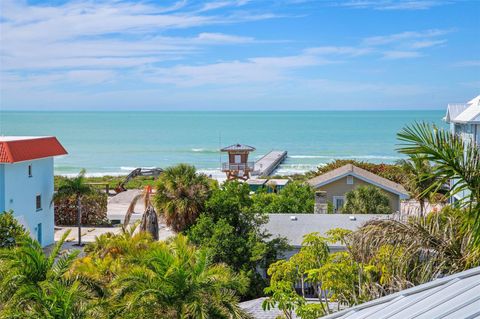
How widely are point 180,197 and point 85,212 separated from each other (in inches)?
742

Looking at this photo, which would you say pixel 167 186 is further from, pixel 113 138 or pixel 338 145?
pixel 113 138

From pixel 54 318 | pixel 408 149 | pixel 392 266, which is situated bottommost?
pixel 54 318

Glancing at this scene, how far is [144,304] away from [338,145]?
13433 cm

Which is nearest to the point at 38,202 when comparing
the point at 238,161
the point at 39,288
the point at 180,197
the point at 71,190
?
the point at 71,190

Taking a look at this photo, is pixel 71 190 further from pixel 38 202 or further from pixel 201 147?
pixel 201 147

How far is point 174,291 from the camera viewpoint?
→ 46.4ft

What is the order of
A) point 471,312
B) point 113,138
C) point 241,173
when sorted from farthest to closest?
point 113,138 → point 241,173 → point 471,312

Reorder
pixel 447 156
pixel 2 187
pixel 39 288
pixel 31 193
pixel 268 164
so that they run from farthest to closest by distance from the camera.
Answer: pixel 268 164 < pixel 31 193 < pixel 2 187 < pixel 39 288 < pixel 447 156

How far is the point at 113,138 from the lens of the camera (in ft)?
562

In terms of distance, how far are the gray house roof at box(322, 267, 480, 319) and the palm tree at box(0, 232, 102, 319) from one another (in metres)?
6.64

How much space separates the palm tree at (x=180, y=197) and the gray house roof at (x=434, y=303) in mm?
15373

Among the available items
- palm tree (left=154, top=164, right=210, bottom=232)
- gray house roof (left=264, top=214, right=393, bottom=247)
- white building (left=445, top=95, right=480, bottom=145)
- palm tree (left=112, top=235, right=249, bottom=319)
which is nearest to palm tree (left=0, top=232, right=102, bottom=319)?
palm tree (left=112, top=235, right=249, bottom=319)

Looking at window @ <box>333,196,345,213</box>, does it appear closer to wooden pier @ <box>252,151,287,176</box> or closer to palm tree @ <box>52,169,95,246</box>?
palm tree @ <box>52,169,95,246</box>

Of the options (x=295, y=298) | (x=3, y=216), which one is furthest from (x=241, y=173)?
(x=295, y=298)
